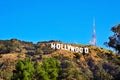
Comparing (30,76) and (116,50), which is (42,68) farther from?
(116,50)

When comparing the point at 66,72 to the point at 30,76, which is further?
the point at 66,72

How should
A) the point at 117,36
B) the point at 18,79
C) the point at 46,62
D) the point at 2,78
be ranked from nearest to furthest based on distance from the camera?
the point at 117,36 → the point at 18,79 → the point at 46,62 → the point at 2,78

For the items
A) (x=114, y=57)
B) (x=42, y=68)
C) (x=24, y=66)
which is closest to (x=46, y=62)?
(x=42, y=68)

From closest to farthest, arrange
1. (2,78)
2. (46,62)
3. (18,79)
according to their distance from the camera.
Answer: (18,79) < (46,62) < (2,78)

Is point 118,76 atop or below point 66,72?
below

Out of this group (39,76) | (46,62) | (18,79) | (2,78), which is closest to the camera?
(18,79)

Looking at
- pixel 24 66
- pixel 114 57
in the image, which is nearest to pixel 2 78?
pixel 24 66

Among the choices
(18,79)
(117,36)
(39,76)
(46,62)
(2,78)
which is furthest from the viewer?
(2,78)

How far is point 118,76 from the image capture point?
210ft

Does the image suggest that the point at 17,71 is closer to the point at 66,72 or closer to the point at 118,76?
the point at 66,72

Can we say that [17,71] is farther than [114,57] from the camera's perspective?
Yes

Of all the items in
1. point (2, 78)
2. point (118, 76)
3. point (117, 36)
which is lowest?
point (118, 76)

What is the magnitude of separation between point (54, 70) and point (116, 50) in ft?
101

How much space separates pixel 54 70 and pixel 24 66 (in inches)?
296
